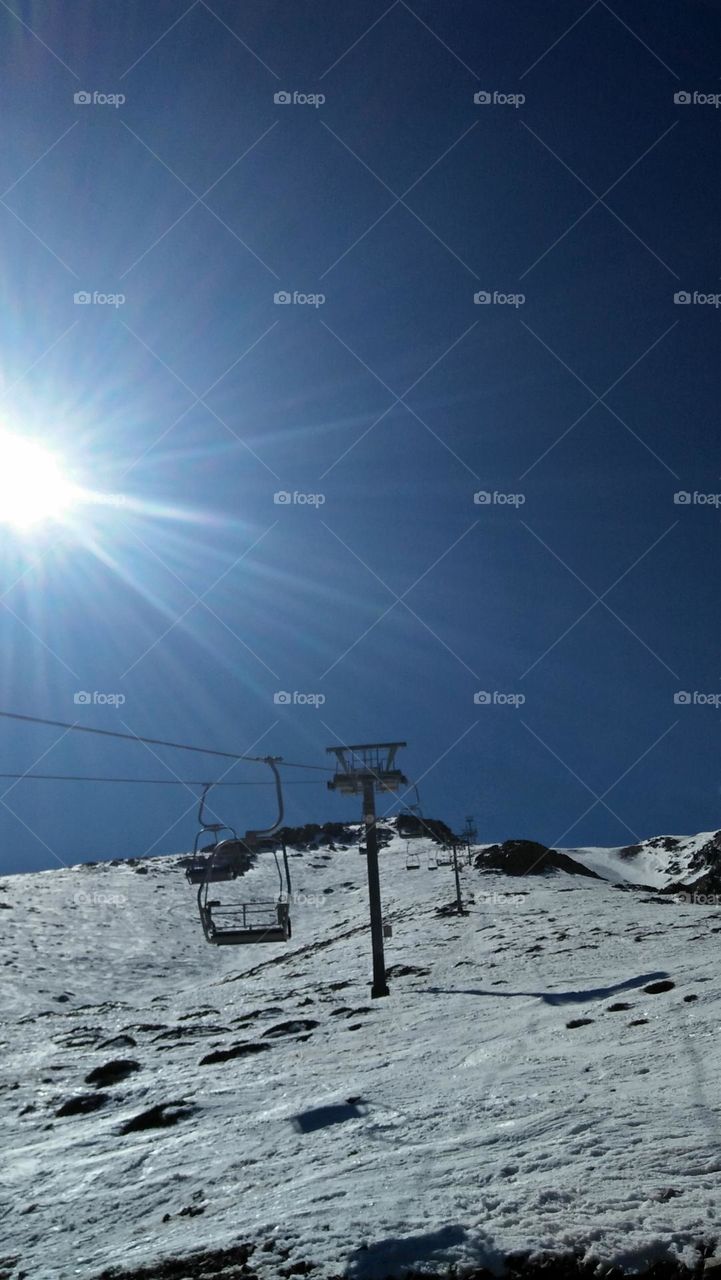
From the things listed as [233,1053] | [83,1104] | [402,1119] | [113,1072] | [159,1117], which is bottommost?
[113,1072]

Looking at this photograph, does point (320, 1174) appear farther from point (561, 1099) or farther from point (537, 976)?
point (537, 976)

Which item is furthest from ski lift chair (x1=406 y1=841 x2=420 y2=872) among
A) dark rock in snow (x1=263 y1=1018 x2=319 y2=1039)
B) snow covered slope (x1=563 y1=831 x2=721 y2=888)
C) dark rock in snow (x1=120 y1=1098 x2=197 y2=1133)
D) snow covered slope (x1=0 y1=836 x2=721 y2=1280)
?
dark rock in snow (x1=120 y1=1098 x2=197 y2=1133)

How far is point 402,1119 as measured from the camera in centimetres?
1109

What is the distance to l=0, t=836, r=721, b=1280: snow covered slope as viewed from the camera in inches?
277

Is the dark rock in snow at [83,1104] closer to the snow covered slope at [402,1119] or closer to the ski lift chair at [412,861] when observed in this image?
the snow covered slope at [402,1119]

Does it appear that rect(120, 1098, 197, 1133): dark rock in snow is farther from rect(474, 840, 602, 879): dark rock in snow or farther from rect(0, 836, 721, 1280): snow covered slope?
rect(474, 840, 602, 879): dark rock in snow

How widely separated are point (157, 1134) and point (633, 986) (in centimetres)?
1067

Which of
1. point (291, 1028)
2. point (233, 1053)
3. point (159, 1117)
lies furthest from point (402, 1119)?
point (291, 1028)

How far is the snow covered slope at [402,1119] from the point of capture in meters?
7.04

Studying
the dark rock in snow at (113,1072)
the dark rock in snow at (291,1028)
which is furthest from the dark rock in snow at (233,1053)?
the dark rock in snow at (113,1072)

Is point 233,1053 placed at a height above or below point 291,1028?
above

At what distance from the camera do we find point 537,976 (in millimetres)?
24656

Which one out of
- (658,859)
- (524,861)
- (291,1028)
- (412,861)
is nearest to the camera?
(291,1028)

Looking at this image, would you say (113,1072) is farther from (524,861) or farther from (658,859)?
(658,859)
